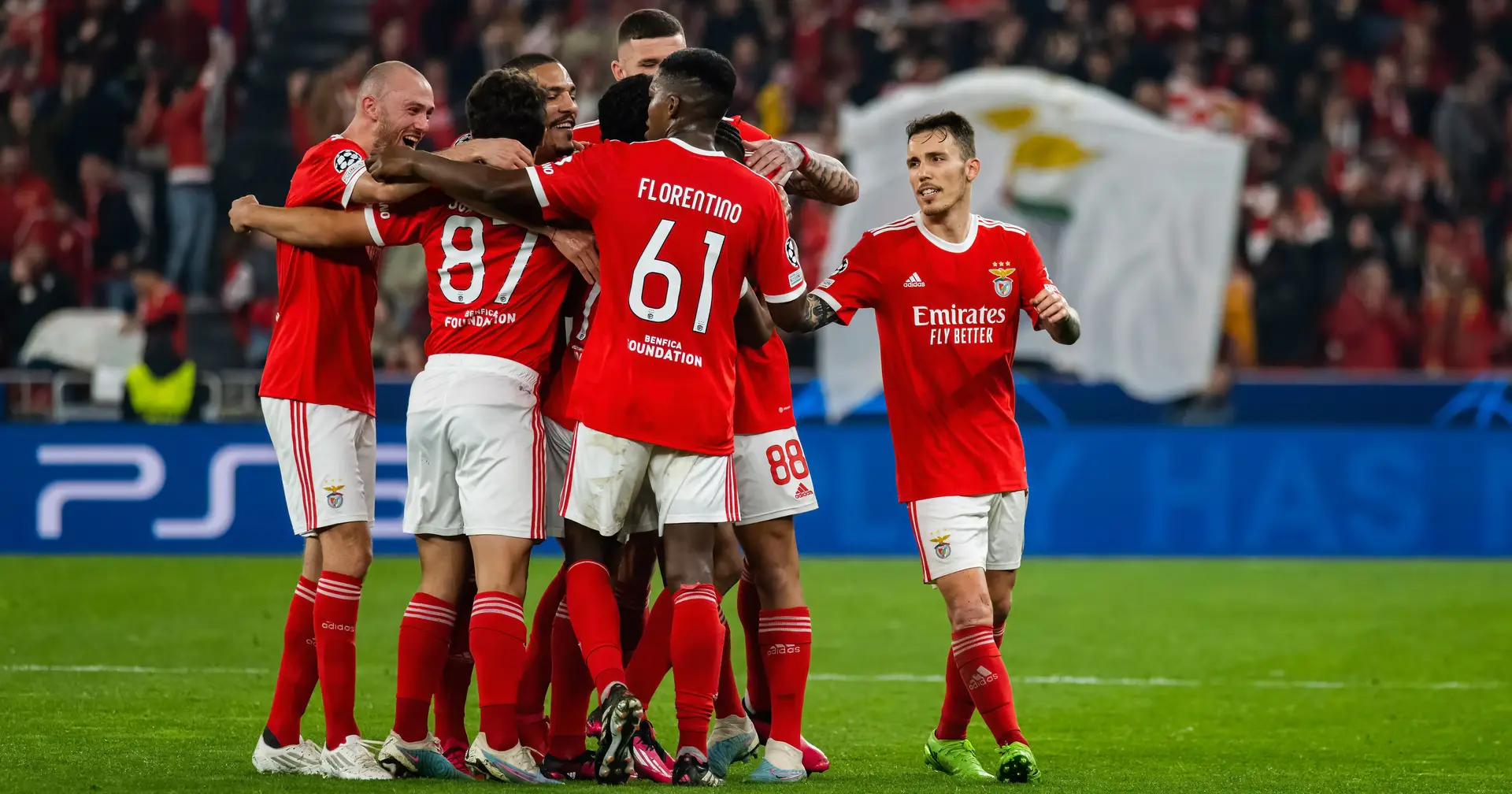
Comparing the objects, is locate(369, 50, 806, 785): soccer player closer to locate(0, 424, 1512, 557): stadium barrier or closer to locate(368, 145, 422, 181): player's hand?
locate(368, 145, 422, 181): player's hand

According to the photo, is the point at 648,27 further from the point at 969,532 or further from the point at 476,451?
the point at 969,532

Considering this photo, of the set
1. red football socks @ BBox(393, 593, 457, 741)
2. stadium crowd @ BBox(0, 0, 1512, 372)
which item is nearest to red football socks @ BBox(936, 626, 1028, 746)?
red football socks @ BBox(393, 593, 457, 741)

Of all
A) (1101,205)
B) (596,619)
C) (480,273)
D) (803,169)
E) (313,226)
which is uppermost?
(1101,205)

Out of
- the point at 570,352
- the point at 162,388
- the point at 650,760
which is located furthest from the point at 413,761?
the point at 162,388

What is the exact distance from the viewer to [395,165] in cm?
543

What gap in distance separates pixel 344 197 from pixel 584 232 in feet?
2.57

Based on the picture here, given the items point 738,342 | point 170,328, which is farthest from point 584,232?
point 170,328

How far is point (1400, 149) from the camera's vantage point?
60.2 ft

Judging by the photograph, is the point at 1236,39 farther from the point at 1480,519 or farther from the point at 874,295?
the point at 874,295

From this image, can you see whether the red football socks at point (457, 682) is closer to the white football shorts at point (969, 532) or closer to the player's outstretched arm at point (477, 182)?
the player's outstretched arm at point (477, 182)

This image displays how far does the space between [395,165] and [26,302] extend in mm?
12017

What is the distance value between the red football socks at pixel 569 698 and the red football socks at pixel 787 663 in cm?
59

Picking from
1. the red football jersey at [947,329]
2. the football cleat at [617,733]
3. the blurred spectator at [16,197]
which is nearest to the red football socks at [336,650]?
the football cleat at [617,733]

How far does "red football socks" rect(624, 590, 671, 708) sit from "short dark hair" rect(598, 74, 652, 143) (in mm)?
1453
